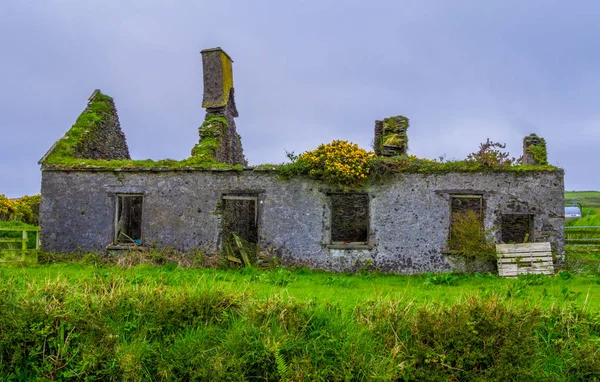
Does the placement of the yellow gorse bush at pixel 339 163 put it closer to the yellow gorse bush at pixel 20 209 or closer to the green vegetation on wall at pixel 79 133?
the green vegetation on wall at pixel 79 133

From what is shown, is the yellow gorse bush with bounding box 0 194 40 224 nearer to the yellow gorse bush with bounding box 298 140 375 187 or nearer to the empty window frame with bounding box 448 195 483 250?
the yellow gorse bush with bounding box 298 140 375 187

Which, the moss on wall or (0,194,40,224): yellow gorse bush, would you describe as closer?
the moss on wall

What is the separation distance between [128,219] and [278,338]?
45.8ft

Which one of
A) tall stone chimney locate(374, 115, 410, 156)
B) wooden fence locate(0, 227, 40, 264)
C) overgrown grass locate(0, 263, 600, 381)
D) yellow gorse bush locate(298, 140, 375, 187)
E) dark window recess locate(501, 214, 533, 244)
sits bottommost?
overgrown grass locate(0, 263, 600, 381)

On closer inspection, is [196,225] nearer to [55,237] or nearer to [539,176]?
[55,237]

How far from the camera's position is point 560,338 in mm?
7621

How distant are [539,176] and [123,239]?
13.2 meters

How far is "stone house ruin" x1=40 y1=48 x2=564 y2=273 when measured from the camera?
50.4ft

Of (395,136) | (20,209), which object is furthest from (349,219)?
(20,209)

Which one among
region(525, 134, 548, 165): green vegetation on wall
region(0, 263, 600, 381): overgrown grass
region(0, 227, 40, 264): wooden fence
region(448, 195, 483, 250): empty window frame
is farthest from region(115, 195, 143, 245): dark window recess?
region(525, 134, 548, 165): green vegetation on wall

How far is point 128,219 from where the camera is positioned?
20.0m

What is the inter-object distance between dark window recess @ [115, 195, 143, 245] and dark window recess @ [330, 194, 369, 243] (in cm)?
732

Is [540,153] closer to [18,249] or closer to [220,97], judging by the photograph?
[220,97]

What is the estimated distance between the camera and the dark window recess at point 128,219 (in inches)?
696
